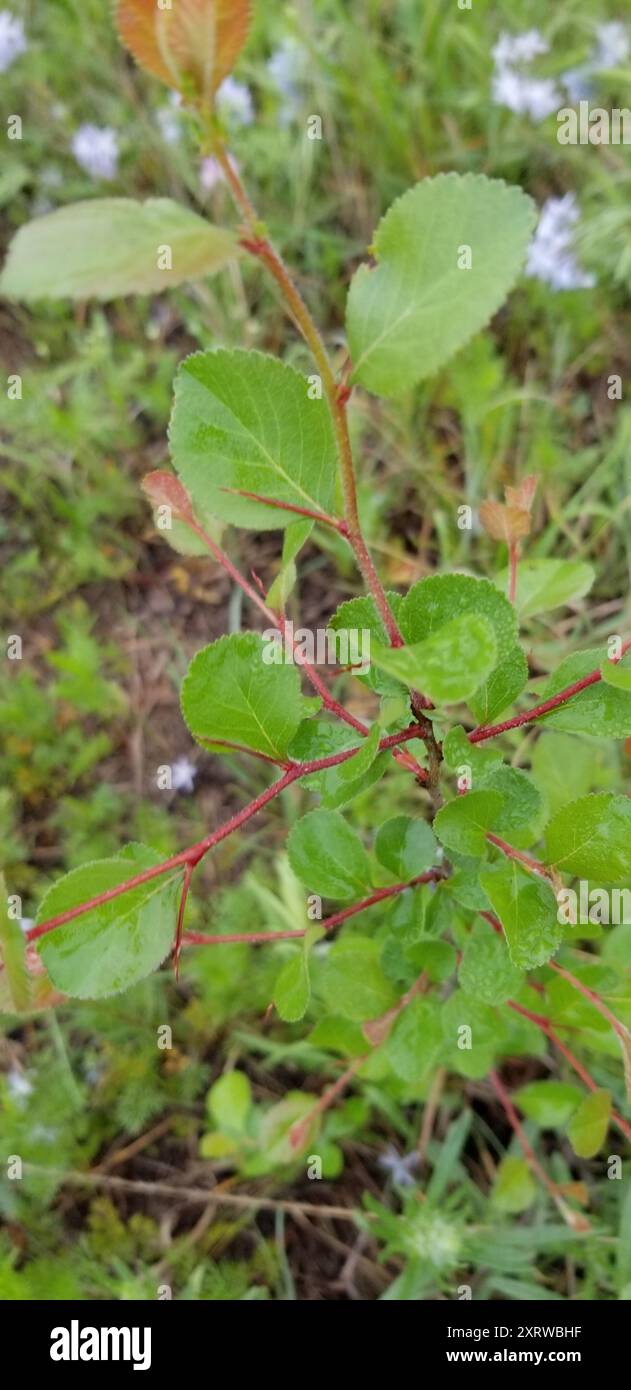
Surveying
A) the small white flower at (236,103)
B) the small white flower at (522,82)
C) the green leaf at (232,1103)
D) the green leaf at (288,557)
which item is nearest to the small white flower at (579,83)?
the small white flower at (522,82)

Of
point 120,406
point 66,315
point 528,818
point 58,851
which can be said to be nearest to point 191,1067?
point 58,851

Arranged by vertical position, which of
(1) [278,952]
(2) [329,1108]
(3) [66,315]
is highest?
(3) [66,315]

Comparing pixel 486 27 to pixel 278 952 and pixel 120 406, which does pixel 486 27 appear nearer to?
pixel 120 406

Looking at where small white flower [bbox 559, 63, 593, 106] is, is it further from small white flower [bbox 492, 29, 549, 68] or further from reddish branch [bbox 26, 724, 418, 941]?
reddish branch [bbox 26, 724, 418, 941]

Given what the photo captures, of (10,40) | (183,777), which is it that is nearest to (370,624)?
(183,777)

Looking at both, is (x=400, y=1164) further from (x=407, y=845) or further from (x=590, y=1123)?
(x=407, y=845)
